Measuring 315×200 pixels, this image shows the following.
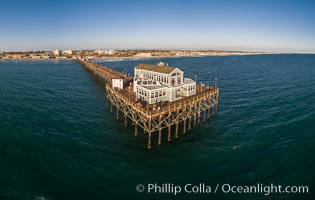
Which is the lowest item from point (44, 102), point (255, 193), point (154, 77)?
point (255, 193)

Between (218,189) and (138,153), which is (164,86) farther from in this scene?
(218,189)

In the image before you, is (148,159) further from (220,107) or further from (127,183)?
(220,107)

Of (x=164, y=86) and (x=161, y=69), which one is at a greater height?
(x=161, y=69)

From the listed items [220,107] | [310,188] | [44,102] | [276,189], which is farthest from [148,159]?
[44,102]

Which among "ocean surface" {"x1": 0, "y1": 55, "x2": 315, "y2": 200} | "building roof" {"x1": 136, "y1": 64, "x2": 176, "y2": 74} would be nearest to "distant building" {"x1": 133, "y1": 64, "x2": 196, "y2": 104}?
"building roof" {"x1": 136, "y1": 64, "x2": 176, "y2": 74}

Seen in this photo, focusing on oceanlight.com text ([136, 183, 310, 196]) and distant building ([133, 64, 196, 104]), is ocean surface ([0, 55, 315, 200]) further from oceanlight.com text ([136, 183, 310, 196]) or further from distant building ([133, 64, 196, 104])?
distant building ([133, 64, 196, 104])

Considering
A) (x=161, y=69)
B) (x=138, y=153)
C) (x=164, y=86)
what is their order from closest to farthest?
(x=138, y=153), (x=164, y=86), (x=161, y=69)

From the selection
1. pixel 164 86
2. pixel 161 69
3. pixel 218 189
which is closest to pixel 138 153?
pixel 218 189

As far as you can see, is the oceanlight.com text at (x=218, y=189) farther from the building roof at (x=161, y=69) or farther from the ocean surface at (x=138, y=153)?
the building roof at (x=161, y=69)
